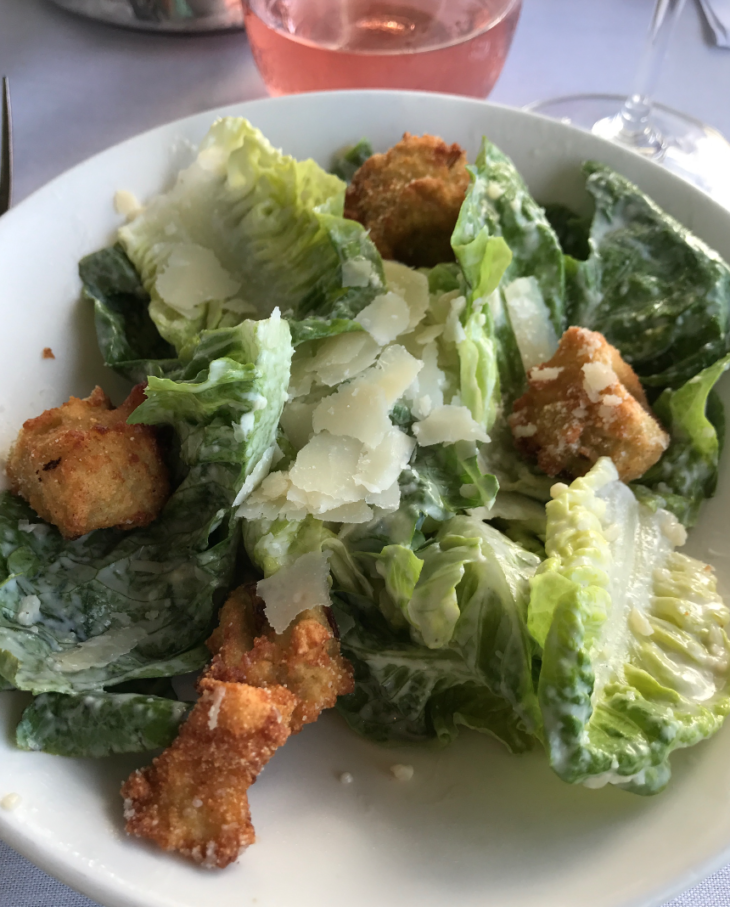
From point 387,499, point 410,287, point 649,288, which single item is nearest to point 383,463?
point 387,499

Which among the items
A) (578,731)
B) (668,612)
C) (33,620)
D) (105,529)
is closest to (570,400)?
(668,612)

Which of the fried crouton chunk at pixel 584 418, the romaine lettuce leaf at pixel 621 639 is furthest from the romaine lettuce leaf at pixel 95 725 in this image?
the fried crouton chunk at pixel 584 418

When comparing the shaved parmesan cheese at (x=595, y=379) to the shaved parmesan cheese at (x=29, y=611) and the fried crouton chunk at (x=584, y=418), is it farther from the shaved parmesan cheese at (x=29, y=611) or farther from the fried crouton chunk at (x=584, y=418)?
the shaved parmesan cheese at (x=29, y=611)

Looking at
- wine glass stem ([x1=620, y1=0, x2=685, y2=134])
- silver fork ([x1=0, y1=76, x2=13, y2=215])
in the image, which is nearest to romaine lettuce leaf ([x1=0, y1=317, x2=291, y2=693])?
silver fork ([x1=0, y1=76, x2=13, y2=215])

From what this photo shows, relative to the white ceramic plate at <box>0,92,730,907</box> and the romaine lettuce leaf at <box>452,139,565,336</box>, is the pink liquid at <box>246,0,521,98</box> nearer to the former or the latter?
the romaine lettuce leaf at <box>452,139,565,336</box>

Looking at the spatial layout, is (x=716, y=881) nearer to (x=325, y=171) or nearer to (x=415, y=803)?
(x=415, y=803)

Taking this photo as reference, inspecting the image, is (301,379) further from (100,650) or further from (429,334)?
(100,650)
